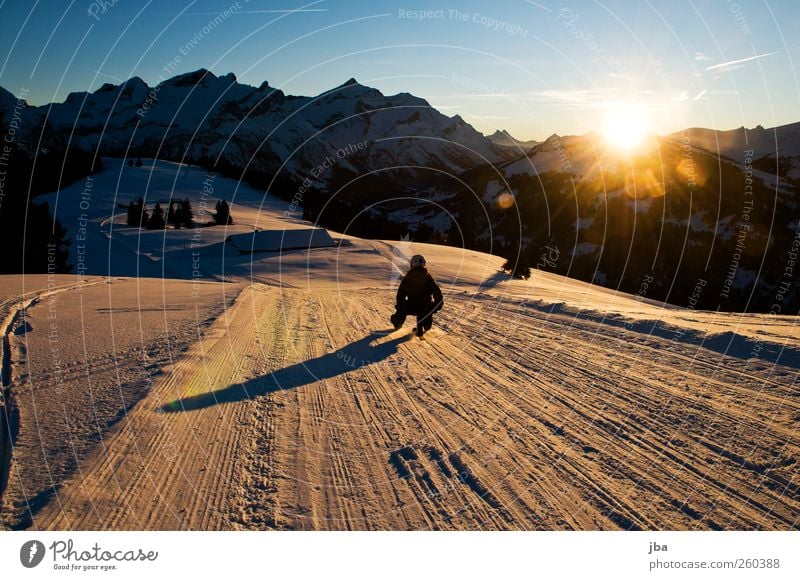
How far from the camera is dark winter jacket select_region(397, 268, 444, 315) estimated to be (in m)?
8.76

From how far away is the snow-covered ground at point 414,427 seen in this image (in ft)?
11.6

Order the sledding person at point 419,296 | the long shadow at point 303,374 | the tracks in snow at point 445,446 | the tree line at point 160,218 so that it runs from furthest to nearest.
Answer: the tree line at point 160,218
the sledding person at point 419,296
the long shadow at point 303,374
the tracks in snow at point 445,446

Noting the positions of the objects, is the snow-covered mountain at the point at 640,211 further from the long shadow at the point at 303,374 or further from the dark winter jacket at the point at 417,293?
the long shadow at the point at 303,374

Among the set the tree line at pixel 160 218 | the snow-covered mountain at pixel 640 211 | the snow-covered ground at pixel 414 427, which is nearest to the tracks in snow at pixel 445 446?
the snow-covered ground at pixel 414 427

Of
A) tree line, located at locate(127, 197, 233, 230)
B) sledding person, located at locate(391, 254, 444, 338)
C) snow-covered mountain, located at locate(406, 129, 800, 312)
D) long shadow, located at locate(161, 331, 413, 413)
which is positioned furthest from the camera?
snow-covered mountain, located at locate(406, 129, 800, 312)

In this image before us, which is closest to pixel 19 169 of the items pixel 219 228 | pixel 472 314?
pixel 219 228

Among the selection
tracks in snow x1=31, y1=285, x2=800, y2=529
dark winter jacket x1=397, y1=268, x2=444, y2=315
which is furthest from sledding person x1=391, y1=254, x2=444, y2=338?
tracks in snow x1=31, y1=285, x2=800, y2=529

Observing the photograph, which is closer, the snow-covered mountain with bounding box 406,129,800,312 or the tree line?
the tree line

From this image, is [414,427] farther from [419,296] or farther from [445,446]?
[419,296]

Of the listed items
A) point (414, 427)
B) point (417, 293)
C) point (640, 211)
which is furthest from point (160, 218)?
point (640, 211)

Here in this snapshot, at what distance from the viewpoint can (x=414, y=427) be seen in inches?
188

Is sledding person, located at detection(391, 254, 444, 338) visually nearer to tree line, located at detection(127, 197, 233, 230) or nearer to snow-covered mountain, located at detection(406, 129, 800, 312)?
tree line, located at detection(127, 197, 233, 230)

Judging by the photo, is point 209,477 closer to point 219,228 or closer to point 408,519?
point 408,519

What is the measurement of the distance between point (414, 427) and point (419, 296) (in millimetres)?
4218
